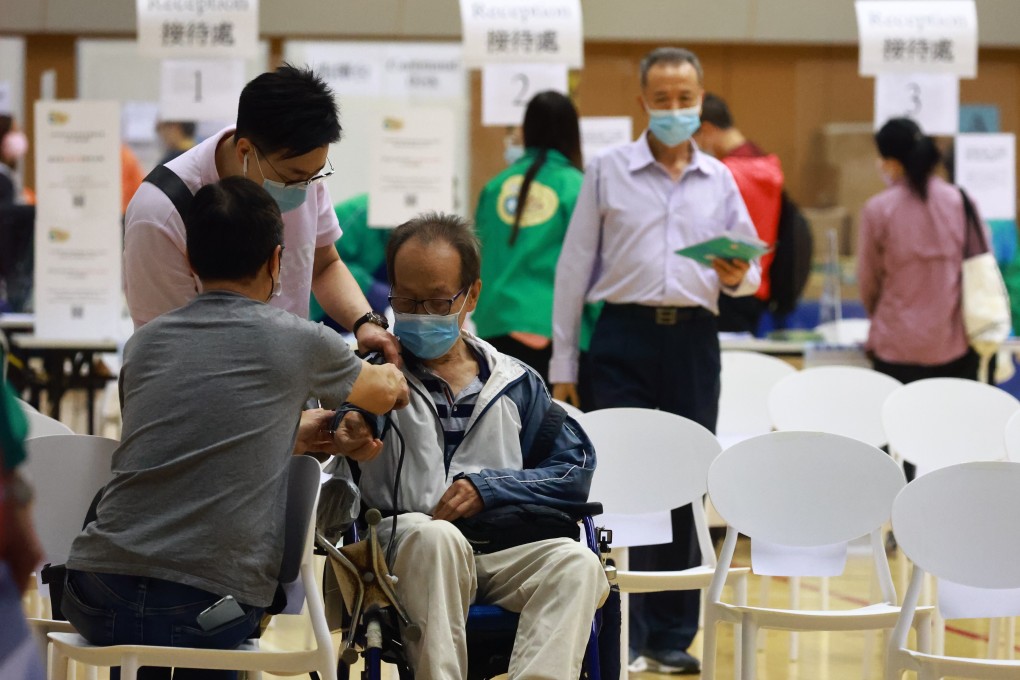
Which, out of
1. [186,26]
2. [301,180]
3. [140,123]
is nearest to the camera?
[301,180]

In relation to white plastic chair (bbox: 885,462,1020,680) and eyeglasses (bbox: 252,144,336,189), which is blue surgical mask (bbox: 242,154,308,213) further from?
white plastic chair (bbox: 885,462,1020,680)

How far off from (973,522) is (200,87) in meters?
4.10

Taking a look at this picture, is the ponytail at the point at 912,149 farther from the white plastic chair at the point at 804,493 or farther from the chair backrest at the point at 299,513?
the chair backrest at the point at 299,513

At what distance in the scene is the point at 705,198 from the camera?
4.33 m

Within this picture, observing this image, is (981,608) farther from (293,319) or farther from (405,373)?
(293,319)

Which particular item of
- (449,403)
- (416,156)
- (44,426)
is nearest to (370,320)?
(449,403)

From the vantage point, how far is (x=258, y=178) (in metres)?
2.93

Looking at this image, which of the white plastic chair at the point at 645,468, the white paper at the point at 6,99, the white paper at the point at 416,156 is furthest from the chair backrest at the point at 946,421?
the white paper at the point at 6,99

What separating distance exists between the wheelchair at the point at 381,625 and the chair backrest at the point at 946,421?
189 centimetres

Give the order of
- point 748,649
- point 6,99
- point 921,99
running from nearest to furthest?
point 748,649 < point 921,99 < point 6,99

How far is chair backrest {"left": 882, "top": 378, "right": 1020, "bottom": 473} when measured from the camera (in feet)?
14.6

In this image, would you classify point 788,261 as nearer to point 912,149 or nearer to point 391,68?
point 912,149

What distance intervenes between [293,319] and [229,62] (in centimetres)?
372

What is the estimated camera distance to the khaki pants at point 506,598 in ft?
8.59
